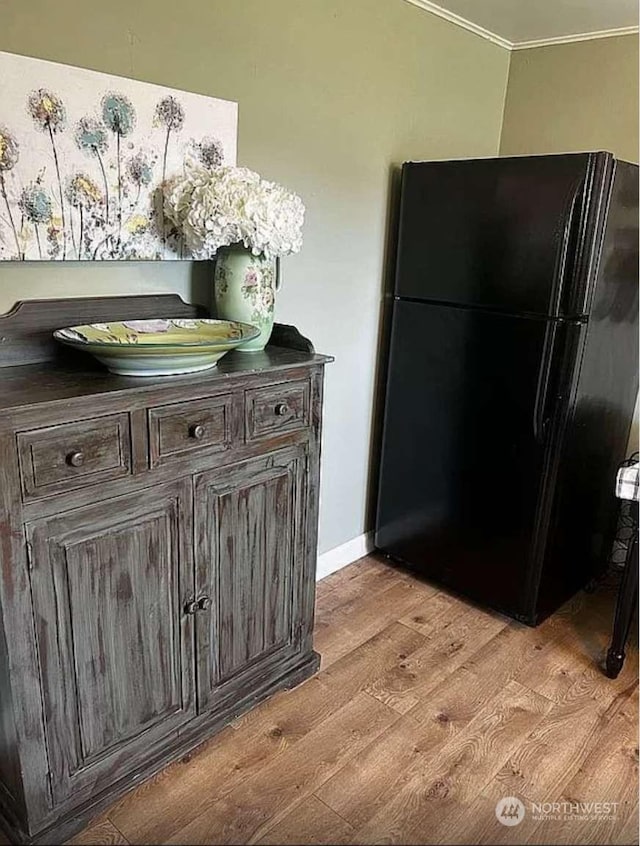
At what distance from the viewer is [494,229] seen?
2223 mm

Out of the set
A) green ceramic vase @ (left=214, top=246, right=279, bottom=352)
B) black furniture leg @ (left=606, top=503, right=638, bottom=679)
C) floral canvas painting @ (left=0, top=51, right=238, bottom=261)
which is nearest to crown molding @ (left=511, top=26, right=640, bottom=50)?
floral canvas painting @ (left=0, top=51, right=238, bottom=261)

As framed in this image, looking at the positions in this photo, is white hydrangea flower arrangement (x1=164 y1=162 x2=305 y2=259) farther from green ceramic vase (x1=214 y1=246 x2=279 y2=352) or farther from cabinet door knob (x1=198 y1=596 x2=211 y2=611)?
cabinet door knob (x1=198 y1=596 x2=211 y2=611)

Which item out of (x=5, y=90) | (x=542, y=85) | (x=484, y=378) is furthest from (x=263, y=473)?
Answer: (x=542, y=85)

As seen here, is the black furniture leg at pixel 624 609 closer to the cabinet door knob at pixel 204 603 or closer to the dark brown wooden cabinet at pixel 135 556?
the dark brown wooden cabinet at pixel 135 556

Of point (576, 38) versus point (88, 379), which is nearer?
point (88, 379)

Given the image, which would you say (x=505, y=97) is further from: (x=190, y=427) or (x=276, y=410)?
(x=190, y=427)

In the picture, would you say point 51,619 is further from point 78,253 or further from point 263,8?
point 263,8

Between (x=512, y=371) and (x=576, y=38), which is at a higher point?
(x=576, y=38)

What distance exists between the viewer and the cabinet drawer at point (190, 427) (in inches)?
60.0

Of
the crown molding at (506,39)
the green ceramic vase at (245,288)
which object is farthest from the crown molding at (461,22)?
the green ceramic vase at (245,288)

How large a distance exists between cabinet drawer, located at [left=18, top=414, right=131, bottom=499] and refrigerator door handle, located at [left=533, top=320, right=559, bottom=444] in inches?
54.6

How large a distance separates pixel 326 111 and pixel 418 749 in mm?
2042

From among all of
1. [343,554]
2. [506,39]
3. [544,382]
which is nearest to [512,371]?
[544,382]

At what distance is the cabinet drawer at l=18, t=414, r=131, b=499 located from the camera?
Answer: 4.35 ft
